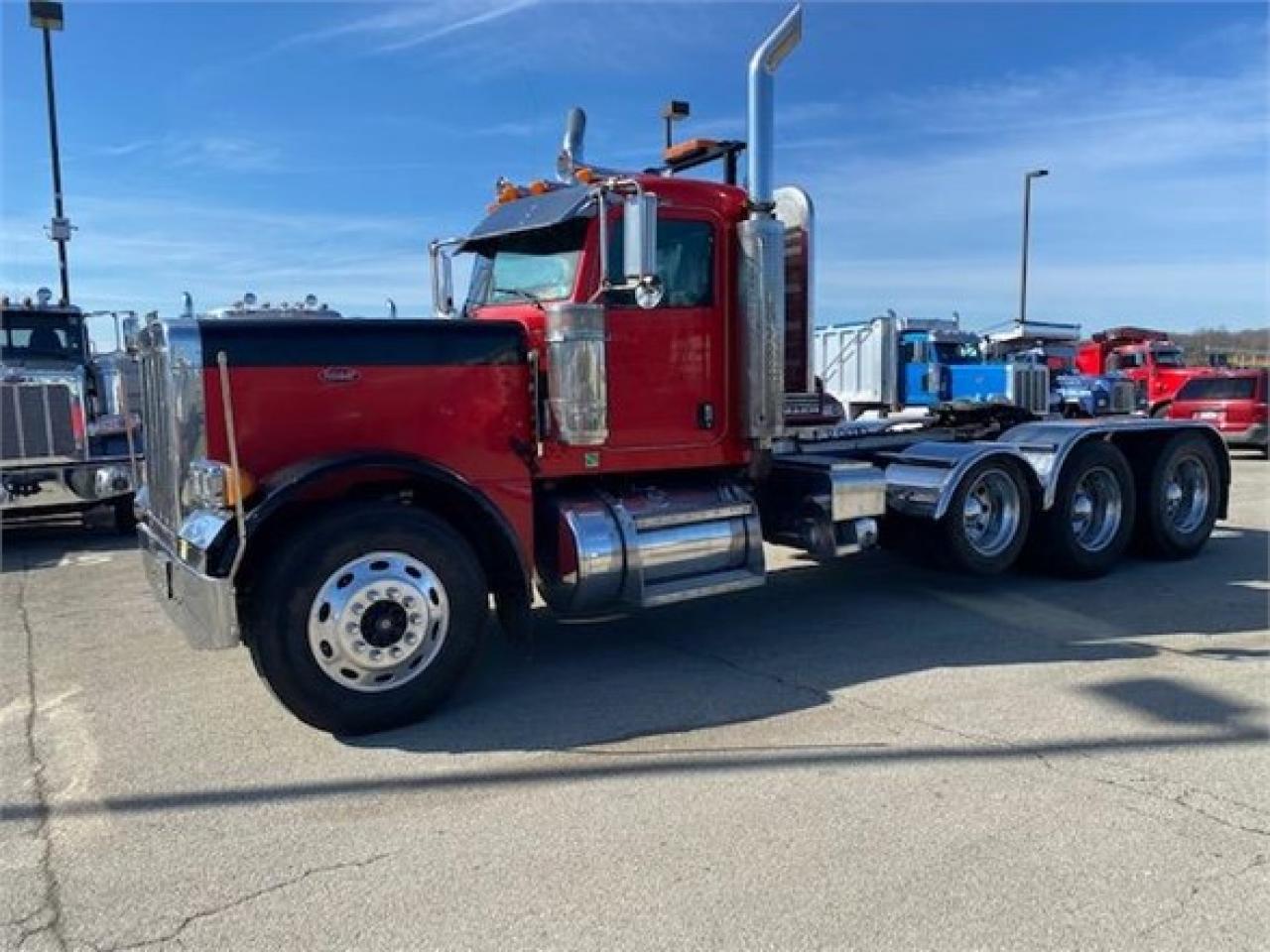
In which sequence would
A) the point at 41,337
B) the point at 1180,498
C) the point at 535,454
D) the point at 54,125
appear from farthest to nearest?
the point at 54,125
the point at 41,337
the point at 1180,498
the point at 535,454

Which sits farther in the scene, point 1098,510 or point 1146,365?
point 1146,365

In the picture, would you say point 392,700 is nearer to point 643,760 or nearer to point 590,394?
point 643,760

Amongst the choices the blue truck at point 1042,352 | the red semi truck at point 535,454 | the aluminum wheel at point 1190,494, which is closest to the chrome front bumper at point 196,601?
the red semi truck at point 535,454

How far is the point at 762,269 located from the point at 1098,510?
4.01 m

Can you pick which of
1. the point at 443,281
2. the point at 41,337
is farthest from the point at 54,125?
the point at 443,281

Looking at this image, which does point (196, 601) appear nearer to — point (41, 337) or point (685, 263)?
point (685, 263)

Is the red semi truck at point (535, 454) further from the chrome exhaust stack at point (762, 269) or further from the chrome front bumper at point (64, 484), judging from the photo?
the chrome front bumper at point (64, 484)

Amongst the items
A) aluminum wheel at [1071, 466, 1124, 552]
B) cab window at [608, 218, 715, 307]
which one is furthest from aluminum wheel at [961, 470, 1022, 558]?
cab window at [608, 218, 715, 307]

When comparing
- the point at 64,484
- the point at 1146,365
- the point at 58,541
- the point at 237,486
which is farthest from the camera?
the point at 1146,365

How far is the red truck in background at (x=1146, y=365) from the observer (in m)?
26.7

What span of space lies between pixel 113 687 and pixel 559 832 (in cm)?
310

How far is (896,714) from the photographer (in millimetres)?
4992

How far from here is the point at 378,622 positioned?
192 inches

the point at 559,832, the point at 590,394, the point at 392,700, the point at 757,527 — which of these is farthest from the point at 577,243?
the point at 559,832
